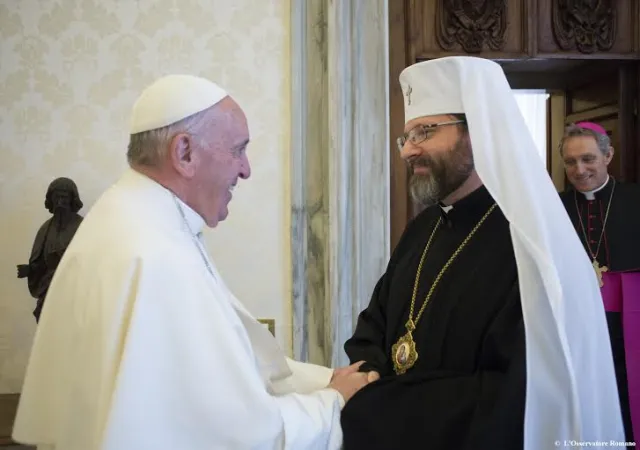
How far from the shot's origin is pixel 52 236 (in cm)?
381

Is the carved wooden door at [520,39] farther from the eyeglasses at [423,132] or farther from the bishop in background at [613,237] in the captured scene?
the eyeglasses at [423,132]

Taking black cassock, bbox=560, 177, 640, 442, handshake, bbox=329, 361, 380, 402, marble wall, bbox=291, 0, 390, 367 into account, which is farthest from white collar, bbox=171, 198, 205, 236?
black cassock, bbox=560, 177, 640, 442

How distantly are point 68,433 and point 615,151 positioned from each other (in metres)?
3.88

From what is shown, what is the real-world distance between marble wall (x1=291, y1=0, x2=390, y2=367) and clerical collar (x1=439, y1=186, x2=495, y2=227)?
1.77 metres

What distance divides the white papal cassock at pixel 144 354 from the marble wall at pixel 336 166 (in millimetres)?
2239

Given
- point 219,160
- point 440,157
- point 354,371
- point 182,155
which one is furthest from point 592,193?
point 182,155

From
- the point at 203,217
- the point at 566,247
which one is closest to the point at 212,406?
the point at 203,217

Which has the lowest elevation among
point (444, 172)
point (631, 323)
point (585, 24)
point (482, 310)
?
point (631, 323)

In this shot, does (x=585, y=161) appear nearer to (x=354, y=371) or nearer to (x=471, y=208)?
(x=471, y=208)

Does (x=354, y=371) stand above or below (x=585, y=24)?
A: below

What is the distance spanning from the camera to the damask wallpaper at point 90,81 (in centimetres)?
409

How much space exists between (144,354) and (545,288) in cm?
101

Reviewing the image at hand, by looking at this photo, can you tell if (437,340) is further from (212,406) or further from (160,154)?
(160,154)

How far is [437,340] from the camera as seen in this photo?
7.06 feet
